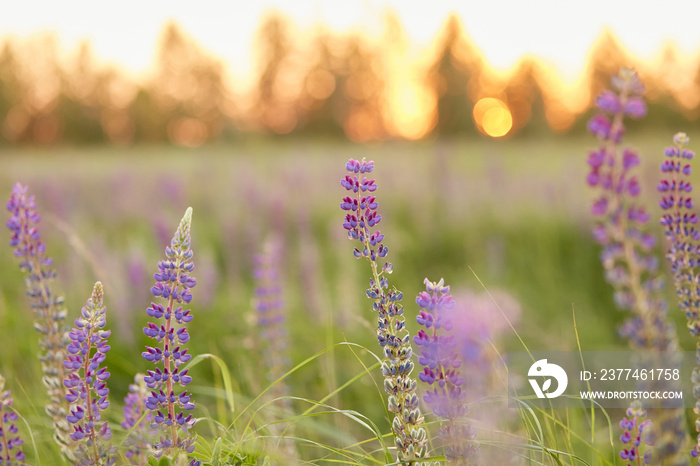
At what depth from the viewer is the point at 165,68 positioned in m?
36.8

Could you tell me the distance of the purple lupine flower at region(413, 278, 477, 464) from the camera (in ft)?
3.90

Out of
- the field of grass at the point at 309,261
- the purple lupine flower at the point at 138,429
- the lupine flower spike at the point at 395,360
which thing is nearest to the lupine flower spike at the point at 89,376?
the purple lupine flower at the point at 138,429

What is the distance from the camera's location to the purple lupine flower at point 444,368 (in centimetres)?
119

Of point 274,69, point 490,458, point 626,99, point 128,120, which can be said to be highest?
point 274,69

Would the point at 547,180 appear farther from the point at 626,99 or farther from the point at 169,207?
the point at 626,99

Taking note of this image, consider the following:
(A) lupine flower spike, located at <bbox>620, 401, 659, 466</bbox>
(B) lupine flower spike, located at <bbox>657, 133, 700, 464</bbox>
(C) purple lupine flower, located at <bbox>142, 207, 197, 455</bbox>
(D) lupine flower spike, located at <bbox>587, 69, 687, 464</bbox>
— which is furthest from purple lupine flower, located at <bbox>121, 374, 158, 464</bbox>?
(B) lupine flower spike, located at <bbox>657, 133, 700, 464</bbox>

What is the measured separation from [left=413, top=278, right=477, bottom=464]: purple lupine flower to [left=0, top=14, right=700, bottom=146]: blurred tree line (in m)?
32.7

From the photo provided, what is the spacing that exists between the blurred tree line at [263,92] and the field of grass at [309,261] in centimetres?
2584

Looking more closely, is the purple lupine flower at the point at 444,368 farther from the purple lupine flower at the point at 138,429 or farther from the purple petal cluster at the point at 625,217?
the purple lupine flower at the point at 138,429

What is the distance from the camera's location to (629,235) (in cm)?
160

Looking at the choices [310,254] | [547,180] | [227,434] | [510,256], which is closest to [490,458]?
[227,434]

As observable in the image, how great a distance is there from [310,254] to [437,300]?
330 centimetres

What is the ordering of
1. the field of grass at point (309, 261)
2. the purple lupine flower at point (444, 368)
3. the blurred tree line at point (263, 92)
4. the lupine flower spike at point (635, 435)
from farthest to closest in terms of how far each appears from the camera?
the blurred tree line at point (263, 92) → the field of grass at point (309, 261) → the lupine flower spike at point (635, 435) → the purple lupine flower at point (444, 368)

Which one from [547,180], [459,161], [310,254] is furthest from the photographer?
[459,161]
